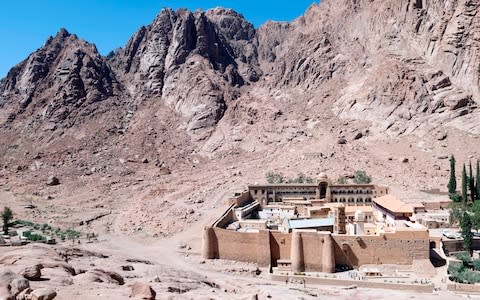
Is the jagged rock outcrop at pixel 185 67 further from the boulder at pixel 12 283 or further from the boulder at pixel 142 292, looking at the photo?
the boulder at pixel 12 283

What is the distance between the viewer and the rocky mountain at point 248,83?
7188 centimetres

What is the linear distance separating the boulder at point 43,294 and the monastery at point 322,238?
21075mm

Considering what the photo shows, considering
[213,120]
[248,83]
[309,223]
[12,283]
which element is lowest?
[12,283]

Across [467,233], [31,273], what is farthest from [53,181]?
[467,233]

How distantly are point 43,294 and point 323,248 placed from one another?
2224cm

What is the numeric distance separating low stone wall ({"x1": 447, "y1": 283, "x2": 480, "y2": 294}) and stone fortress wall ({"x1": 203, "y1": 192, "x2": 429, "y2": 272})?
11.5ft

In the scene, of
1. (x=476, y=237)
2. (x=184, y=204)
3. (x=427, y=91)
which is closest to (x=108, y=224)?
(x=184, y=204)

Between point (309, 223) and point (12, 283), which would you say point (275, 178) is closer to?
point (309, 223)

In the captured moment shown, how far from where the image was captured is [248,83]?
110m

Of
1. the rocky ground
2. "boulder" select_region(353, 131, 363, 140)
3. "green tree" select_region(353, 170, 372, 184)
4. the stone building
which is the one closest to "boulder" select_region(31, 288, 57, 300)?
the rocky ground

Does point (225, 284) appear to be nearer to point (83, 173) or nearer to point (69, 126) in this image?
point (83, 173)

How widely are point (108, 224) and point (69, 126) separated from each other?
45.7 meters

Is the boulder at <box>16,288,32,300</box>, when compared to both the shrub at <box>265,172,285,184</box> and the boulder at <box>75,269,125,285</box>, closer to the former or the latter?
the boulder at <box>75,269,125,285</box>

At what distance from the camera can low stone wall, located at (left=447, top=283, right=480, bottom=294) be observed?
1099 inches
